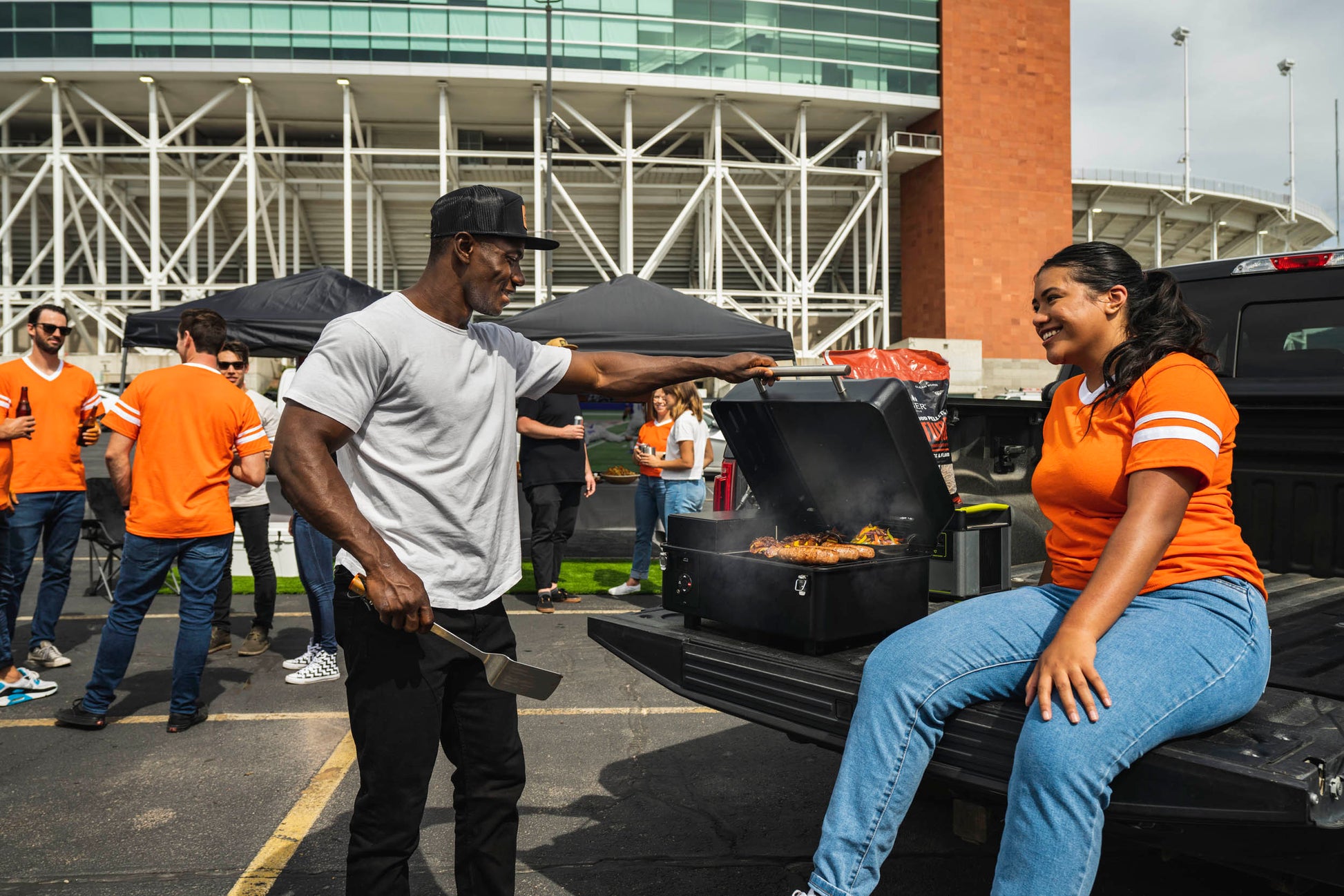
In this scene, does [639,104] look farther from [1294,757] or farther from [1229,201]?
[1294,757]

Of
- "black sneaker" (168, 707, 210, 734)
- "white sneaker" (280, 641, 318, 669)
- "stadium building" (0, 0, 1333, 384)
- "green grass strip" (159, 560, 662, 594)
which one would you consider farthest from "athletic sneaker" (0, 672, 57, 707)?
"stadium building" (0, 0, 1333, 384)

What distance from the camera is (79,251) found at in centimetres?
3447

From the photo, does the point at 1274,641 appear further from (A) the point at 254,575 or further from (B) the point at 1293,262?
(A) the point at 254,575

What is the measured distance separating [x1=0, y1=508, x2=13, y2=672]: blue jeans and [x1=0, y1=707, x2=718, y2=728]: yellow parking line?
1.58 ft

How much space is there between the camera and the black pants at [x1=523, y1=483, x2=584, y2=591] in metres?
7.83

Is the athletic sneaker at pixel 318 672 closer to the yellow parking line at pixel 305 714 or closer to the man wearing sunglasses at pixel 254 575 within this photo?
the yellow parking line at pixel 305 714

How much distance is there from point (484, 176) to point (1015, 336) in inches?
806

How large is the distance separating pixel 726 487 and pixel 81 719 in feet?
12.0

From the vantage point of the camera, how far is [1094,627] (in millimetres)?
2250

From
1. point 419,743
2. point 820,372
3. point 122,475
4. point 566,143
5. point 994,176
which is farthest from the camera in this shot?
point 566,143

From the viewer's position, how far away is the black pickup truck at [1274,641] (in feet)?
6.74

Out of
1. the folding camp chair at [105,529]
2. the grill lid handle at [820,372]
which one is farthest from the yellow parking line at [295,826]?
the folding camp chair at [105,529]

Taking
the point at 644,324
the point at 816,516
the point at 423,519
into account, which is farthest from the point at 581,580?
the point at 423,519

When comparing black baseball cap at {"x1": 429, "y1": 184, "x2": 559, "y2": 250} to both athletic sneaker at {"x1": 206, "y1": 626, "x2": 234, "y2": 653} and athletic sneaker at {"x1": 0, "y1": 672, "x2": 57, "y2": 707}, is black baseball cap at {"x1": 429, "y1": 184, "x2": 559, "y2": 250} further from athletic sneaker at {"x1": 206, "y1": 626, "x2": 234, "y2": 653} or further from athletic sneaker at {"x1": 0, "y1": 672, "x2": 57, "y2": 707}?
athletic sneaker at {"x1": 206, "y1": 626, "x2": 234, "y2": 653}
